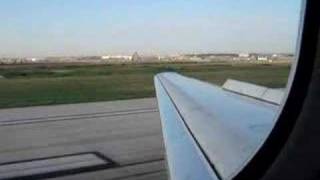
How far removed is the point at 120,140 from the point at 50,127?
319 cm

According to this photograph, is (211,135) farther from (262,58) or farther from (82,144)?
(82,144)

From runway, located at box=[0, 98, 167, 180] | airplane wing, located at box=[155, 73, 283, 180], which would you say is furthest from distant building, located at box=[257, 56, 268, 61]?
runway, located at box=[0, 98, 167, 180]

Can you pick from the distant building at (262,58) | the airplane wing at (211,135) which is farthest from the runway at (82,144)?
the distant building at (262,58)

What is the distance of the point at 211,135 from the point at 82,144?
7433mm

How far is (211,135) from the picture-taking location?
2080 millimetres

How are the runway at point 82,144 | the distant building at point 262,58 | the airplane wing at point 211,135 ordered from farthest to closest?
the runway at point 82,144 < the distant building at point 262,58 < the airplane wing at point 211,135

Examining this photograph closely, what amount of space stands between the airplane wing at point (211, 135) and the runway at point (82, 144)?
3178 mm

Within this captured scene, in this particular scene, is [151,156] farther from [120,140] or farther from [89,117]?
[89,117]

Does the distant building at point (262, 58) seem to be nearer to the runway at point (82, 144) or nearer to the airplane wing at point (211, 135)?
the airplane wing at point (211, 135)

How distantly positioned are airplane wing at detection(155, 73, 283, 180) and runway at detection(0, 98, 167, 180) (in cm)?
318

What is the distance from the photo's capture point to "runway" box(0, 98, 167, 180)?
22.1ft

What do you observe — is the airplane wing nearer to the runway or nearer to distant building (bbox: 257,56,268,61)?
distant building (bbox: 257,56,268,61)

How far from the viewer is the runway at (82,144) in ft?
22.1

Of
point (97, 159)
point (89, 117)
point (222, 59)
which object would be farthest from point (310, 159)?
point (89, 117)
